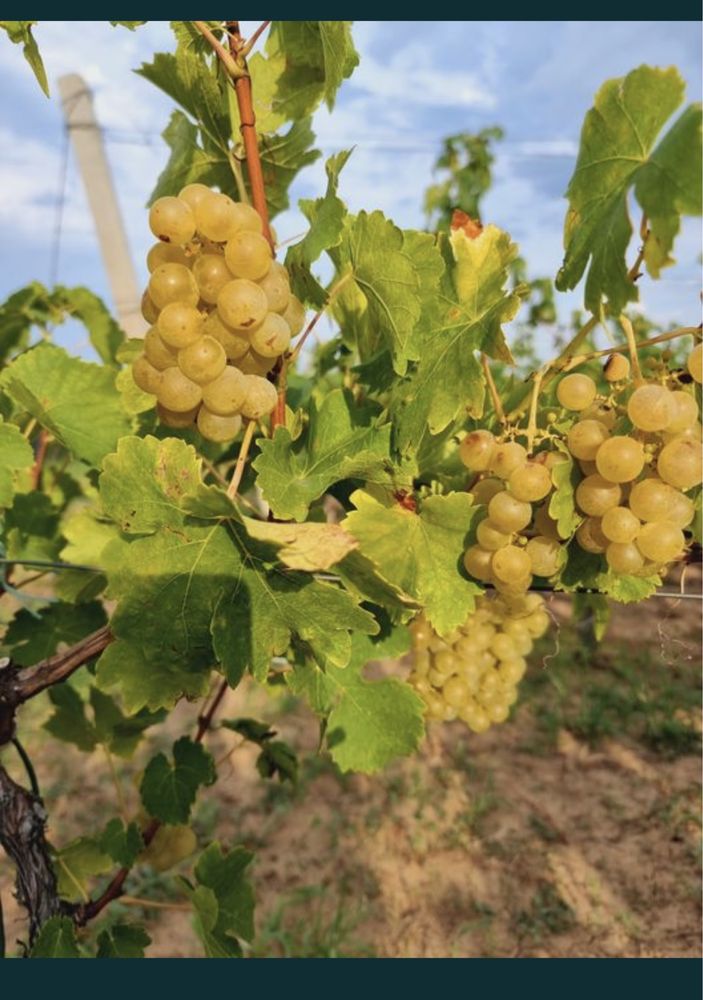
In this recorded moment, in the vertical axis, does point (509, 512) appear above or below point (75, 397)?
below

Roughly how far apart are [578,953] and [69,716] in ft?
6.39

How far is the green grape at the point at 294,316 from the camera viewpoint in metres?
1.09

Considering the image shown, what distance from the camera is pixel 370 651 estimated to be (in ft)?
4.56

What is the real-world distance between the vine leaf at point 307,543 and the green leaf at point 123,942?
1.20m

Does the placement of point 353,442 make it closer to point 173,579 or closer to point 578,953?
point 173,579

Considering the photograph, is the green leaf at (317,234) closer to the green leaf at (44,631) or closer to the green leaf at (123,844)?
the green leaf at (44,631)

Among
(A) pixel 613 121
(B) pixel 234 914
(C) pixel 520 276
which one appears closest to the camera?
(A) pixel 613 121

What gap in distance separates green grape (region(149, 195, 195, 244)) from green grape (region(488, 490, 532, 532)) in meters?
0.53

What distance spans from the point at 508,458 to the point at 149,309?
0.52m

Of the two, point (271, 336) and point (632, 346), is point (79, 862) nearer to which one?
point (271, 336)

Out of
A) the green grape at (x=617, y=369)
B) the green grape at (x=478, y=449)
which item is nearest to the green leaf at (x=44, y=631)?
the green grape at (x=478, y=449)

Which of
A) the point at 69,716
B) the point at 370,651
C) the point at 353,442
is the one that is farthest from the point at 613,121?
the point at 69,716

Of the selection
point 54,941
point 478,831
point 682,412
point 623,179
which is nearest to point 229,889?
point 54,941

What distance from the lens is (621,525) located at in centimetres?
98
